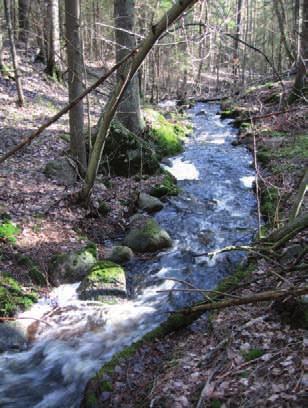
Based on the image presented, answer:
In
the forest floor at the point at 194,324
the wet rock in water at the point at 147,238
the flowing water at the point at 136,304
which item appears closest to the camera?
the forest floor at the point at 194,324

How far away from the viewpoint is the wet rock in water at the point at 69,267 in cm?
714

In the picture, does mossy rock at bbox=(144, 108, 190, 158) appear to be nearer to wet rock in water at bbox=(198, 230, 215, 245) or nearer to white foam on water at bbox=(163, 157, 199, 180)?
white foam on water at bbox=(163, 157, 199, 180)

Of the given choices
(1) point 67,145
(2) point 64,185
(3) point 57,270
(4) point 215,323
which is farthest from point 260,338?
(1) point 67,145

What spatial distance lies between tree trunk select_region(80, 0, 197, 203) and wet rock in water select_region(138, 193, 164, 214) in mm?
1687

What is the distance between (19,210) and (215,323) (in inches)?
184

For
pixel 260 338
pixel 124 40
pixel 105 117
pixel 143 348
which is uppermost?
pixel 124 40

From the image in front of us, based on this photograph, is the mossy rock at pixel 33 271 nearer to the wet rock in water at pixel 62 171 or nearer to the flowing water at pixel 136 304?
the flowing water at pixel 136 304

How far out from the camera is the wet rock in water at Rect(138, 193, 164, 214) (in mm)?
10094

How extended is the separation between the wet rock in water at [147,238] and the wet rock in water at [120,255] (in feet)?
1.10

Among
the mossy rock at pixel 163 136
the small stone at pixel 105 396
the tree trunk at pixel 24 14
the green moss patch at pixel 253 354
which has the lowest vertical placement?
the small stone at pixel 105 396

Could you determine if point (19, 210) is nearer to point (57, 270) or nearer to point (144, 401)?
point (57, 270)

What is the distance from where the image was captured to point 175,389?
4250 mm

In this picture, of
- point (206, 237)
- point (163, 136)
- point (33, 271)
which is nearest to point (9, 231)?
point (33, 271)

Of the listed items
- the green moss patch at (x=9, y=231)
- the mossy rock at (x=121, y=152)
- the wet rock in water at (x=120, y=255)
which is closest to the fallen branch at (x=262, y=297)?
the wet rock in water at (x=120, y=255)
